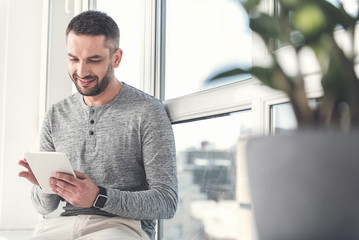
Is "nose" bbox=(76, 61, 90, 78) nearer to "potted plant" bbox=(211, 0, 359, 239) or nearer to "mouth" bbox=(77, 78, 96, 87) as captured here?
"mouth" bbox=(77, 78, 96, 87)

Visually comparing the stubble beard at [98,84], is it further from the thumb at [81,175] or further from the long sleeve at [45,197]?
the thumb at [81,175]

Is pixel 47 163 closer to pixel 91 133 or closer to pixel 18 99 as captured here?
pixel 91 133

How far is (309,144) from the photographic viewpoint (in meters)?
0.46

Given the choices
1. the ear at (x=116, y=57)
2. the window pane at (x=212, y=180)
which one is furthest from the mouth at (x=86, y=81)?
the window pane at (x=212, y=180)

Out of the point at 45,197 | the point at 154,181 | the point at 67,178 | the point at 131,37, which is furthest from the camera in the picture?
the point at 131,37

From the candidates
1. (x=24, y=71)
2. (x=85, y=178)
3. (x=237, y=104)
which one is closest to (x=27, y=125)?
(x=24, y=71)

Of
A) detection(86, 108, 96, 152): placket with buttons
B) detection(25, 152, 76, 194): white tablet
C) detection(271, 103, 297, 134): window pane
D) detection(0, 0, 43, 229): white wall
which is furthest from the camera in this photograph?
detection(0, 0, 43, 229): white wall

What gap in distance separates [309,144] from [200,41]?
122 cm

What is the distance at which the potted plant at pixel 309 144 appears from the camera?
0.46 m

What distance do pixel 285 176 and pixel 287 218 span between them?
0.05 m

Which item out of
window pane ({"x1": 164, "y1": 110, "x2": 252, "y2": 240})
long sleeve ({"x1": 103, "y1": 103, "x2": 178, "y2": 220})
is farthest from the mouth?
window pane ({"x1": 164, "y1": 110, "x2": 252, "y2": 240})

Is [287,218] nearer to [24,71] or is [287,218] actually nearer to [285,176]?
[285,176]

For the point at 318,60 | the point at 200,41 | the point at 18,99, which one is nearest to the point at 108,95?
the point at 200,41

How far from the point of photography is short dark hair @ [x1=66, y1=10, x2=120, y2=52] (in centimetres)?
167
